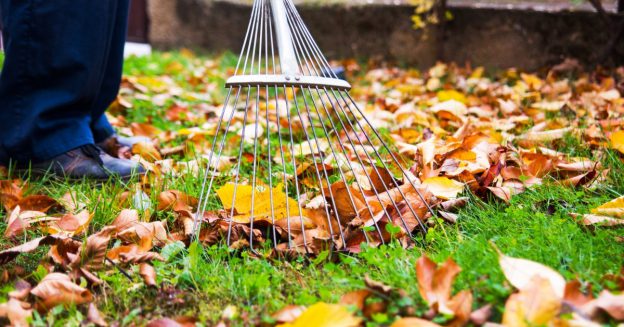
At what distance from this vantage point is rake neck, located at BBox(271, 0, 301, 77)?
4.50 feet

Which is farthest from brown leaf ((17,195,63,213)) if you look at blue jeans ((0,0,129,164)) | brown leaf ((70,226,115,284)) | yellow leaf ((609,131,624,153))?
yellow leaf ((609,131,624,153))

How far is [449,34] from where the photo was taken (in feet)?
11.8

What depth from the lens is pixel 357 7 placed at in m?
4.01

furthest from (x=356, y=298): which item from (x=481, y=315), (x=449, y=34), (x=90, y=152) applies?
(x=449, y=34)

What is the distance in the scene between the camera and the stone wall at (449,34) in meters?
3.17

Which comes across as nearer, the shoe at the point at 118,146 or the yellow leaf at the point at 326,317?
the yellow leaf at the point at 326,317

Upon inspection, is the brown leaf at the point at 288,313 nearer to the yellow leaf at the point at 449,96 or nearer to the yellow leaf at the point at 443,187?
the yellow leaf at the point at 443,187

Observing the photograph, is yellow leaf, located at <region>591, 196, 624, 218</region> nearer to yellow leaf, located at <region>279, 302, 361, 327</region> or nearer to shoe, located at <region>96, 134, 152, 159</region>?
yellow leaf, located at <region>279, 302, 361, 327</region>

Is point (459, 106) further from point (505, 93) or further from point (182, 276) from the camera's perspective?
point (182, 276)

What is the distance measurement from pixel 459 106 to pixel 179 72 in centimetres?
233

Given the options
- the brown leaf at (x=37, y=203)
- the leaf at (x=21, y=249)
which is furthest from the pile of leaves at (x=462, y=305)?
the brown leaf at (x=37, y=203)

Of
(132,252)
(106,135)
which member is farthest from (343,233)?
(106,135)

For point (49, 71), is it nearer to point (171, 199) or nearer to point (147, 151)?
point (147, 151)

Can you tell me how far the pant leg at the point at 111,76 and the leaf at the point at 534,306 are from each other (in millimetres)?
1566
